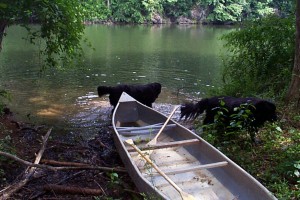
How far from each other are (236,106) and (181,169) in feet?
6.01

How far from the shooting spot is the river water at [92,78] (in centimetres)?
921

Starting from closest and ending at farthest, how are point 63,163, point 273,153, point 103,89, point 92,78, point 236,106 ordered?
point 273,153 < point 63,163 < point 236,106 < point 103,89 < point 92,78

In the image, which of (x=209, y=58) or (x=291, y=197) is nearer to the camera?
(x=291, y=197)

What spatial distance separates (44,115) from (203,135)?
451 cm

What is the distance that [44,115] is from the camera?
905cm

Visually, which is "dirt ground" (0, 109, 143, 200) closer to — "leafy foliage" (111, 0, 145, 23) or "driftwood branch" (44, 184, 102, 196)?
"driftwood branch" (44, 184, 102, 196)

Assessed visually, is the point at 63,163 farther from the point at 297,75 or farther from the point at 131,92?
the point at 297,75

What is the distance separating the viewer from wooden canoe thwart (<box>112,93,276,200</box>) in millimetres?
4094

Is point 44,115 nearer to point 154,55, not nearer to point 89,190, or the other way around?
point 89,190

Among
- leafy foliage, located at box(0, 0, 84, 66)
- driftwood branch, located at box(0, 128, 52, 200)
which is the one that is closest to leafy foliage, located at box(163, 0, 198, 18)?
leafy foliage, located at box(0, 0, 84, 66)

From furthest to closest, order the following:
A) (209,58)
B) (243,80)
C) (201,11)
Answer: (201,11) < (209,58) < (243,80)

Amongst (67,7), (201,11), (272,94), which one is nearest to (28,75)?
(67,7)

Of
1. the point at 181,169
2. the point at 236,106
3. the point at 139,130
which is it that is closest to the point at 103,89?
the point at 139,130

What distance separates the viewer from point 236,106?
19.1 feet
